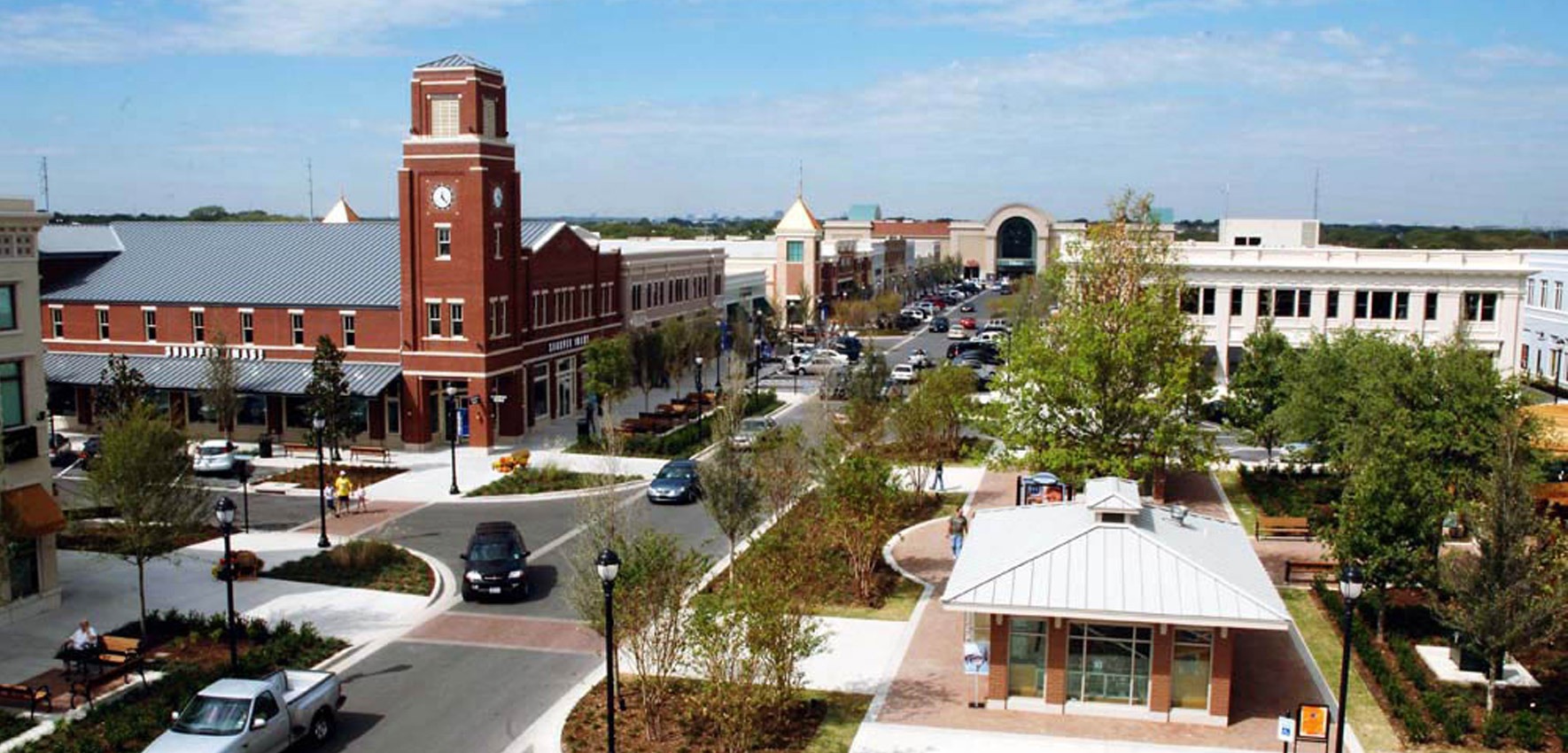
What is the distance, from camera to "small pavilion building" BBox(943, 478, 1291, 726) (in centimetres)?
2131

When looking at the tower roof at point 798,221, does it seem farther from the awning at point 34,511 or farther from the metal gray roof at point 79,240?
the awning at point 34,511

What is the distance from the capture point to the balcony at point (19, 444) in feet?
86.1

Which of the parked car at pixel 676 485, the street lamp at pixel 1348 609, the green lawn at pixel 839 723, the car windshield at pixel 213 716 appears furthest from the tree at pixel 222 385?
the street lamp at pixel 1348 609

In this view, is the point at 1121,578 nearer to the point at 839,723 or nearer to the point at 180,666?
the point at 839,723

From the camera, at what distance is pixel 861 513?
29.0 metres

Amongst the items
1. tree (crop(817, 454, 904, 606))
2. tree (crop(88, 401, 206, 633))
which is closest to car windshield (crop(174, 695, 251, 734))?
tree (crop(88, 401, 206, 633))

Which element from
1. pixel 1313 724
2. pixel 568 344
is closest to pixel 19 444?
pixel 1313 724

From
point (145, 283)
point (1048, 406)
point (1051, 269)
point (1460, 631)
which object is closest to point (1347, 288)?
point (1051, 269)

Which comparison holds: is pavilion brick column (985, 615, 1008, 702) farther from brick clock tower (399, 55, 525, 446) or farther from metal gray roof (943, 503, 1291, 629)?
brick clock tower (399, 55, 525, 446)

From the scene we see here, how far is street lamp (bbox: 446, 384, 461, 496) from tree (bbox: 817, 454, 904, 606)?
15.3 meters

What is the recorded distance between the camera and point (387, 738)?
68.1 ft

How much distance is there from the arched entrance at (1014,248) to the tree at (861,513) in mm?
146226

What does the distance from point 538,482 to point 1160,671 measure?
81.8 feet

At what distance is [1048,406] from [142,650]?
854 inches
